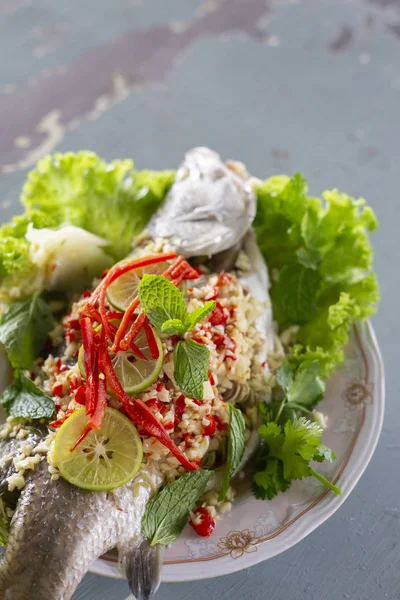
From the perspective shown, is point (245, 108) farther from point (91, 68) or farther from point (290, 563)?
point (290, 563)

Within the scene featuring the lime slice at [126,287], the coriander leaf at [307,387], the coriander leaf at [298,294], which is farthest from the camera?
the coriander leaf at [298,294]

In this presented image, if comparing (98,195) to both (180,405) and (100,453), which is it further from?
(100,453)

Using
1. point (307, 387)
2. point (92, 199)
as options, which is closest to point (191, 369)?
point (307, 387)

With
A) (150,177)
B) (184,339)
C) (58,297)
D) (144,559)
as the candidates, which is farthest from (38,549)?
(150,177)

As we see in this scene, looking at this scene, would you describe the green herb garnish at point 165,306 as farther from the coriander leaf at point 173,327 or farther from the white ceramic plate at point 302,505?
the white ceramic plate at point 302,505

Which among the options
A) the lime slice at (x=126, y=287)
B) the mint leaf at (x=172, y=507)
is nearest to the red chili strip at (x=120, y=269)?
the lime slice at (x=126, y=287)

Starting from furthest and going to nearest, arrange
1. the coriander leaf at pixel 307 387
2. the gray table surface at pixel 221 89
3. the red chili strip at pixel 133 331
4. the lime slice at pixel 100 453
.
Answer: the gray table surface at pixel 221 89 < the coriander leaf at pixel 307 387 < the red chili strip at pixel 133 331 < the lime slice at pixel 100 453

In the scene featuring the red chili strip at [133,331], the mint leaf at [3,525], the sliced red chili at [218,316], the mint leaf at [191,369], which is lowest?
the mint leaf at [3,525]
